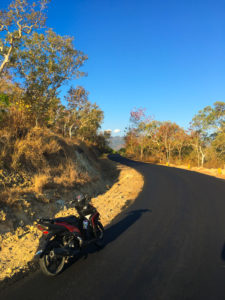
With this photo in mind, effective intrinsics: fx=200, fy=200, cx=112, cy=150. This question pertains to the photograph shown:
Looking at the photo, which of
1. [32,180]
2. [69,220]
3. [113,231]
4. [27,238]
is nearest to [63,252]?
[69,220]

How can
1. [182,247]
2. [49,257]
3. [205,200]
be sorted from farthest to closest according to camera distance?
1. [205,200]
2. [182,247]
3. [49,257]

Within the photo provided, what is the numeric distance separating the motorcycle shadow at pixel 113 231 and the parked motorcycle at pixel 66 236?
19 centimetres

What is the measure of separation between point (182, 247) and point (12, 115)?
945 centimetres

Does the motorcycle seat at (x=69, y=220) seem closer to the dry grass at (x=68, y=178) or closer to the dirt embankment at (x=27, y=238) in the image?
the dirt embankment at (x=27, y=238)

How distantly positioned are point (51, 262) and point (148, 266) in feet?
6.26

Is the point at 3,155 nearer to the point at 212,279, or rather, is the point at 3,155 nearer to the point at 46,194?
the point at 46,194

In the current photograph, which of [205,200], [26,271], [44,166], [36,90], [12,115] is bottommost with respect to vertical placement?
[26,271]

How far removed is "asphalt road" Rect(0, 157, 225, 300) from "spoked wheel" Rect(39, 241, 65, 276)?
13 cm

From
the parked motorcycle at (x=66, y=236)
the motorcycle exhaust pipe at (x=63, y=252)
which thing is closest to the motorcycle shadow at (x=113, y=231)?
the parked motorcycle at (x=66, y=236)

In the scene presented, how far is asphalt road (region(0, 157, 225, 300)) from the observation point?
3.21 meters

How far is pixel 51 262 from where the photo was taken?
12.9 feet

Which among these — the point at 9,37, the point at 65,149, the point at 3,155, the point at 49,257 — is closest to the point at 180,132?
the point at 65,149

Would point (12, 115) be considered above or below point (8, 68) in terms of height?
below

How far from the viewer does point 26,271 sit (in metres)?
3.85
